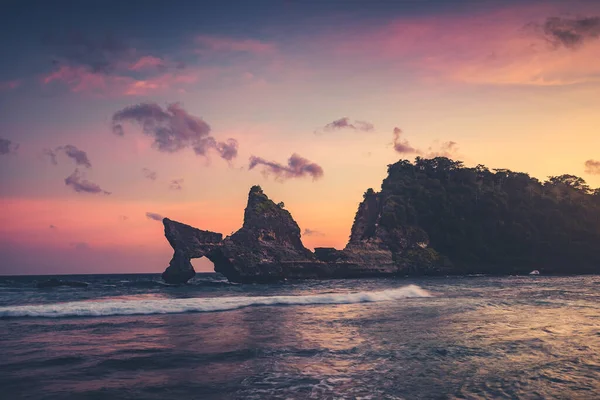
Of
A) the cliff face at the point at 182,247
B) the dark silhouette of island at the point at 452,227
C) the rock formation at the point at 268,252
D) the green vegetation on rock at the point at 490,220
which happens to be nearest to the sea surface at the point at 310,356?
the cliff face at the point at 182,247

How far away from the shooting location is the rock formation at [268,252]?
6072cm

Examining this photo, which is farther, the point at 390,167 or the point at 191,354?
the point at 390,167

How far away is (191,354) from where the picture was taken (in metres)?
12.7

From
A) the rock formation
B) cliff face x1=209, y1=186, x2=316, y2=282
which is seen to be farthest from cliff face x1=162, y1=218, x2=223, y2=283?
cliff face x1=209, y1=186, x2=316, y2=282

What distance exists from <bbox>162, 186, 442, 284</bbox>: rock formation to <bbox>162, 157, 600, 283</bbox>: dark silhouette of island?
0.71 ft

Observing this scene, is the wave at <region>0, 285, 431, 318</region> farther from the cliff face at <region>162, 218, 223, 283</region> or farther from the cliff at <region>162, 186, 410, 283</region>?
the cliff at <region>162, 186, 410, 283</region>

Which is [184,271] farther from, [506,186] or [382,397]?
[506,186]

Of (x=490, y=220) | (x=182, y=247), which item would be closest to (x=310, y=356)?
(x=182, y=247)

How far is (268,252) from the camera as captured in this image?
6750 centimetres

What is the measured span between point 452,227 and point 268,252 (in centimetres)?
5210

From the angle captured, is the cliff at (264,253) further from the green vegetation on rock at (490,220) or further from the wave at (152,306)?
the wave at (152,306)

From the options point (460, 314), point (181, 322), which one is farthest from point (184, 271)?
point (460, 314)

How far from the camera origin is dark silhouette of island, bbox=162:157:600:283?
74244 millimetres

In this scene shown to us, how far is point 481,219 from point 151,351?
335 ft
